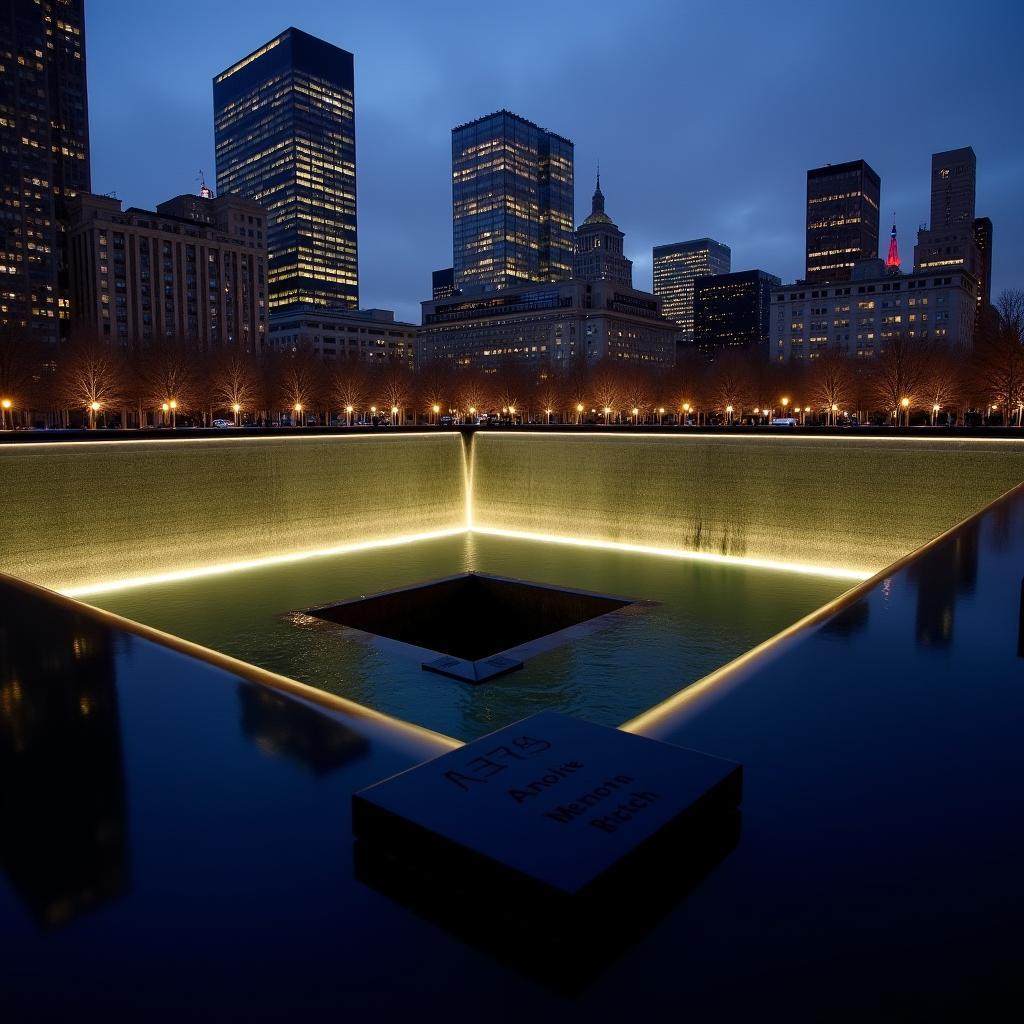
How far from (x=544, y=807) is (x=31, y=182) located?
116 meters

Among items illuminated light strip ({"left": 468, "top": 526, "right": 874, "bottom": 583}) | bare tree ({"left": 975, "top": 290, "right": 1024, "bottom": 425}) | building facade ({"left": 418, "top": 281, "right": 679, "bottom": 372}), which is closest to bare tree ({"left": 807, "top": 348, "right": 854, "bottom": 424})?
bare tree ({"left": 975, "top": 290, "right": 1024, "bottom": 425})

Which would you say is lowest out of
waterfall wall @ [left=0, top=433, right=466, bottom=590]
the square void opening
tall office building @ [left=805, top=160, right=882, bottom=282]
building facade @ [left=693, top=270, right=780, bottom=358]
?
the square void opening

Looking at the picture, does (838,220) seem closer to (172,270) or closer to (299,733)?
(172,270)

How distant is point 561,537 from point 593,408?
44844 mm

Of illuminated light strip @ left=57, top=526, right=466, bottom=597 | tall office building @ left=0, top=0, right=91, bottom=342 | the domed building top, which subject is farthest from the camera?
the domed building top

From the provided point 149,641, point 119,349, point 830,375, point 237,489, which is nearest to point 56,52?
point 119,349

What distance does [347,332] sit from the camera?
11981cm

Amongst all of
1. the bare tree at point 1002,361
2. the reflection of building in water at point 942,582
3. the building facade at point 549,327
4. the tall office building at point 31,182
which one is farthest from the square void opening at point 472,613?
the building facade at point 549,327

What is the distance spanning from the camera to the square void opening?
14.1 metres

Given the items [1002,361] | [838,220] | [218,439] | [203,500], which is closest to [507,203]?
[838,220]

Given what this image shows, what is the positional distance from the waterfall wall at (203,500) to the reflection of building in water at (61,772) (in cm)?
1162

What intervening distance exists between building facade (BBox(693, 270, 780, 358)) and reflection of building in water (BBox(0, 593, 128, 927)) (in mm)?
188475

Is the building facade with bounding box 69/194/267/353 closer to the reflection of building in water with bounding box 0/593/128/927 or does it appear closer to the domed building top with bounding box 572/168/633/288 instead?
the domed building top with bounding box 572/168/633/288

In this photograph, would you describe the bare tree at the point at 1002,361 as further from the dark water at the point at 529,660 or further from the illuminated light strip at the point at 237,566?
the illuminated light strip at the point at 237,566
